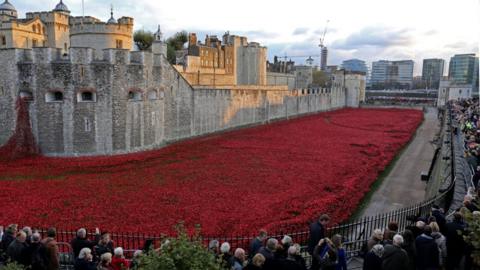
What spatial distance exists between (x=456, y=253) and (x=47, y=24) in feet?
174

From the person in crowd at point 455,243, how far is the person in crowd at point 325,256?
9.36 feet

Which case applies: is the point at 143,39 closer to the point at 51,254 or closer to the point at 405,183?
the point at 405,183

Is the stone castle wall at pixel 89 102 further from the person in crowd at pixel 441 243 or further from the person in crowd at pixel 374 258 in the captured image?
the person in crowd at pixel 441 243

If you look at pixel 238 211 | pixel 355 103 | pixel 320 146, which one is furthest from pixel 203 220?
pixel 355 103

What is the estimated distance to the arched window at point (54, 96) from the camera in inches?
1000

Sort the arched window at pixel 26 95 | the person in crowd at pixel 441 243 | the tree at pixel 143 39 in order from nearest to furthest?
the person in crowd at pixel 441 243
the arched window at pixel 26 95
the tree at pixel 143 39

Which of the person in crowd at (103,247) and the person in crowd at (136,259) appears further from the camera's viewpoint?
the person in crowd at (103,247)

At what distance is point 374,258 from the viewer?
7.60m

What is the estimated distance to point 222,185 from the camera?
64.6ft


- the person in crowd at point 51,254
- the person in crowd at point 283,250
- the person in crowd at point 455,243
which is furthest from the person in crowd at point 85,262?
the person in crowd at point 455,243

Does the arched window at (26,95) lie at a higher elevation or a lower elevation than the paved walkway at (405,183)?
higher

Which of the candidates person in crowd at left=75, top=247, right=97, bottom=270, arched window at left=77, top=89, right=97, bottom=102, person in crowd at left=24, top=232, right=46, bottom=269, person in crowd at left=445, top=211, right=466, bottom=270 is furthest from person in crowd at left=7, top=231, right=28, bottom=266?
arched window at left=77, top=89, right=97, bottom=102

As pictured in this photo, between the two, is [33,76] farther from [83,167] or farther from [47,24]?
[47,24]

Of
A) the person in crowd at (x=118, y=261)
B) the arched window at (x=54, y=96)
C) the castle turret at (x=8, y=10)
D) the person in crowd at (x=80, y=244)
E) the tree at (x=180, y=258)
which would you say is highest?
the castle turret at (x=8, y=10)
